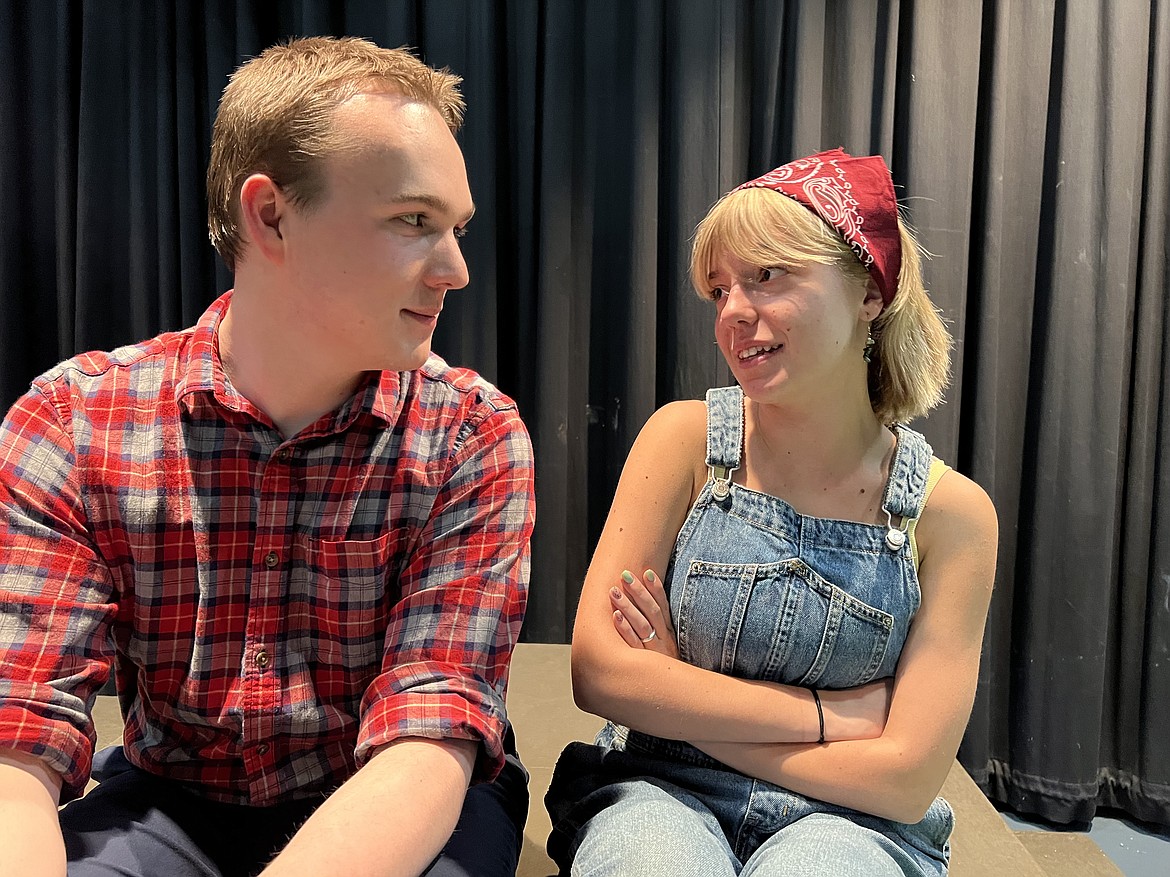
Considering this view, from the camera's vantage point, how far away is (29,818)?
976 millimetres

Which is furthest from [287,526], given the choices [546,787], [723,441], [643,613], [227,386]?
[546,787]

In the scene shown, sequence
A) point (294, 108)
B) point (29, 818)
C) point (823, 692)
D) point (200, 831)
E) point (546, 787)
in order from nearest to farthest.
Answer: point (29, 818) → point (294, 108) → point (200, 831) → point (823, 692) → point (546, 787)

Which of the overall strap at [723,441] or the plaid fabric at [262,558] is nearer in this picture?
the plaid fabric at [262,558]

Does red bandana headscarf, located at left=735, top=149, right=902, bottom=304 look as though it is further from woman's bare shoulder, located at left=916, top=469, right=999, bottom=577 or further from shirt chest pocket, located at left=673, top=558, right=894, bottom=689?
shirt chest pocket, located at left=673, top=558, right=894, bottom=689

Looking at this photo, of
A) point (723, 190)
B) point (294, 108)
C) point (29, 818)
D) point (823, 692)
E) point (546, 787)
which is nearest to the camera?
point (29, 818)

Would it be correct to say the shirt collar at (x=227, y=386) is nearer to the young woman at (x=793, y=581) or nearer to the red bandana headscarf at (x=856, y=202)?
the young woman at (x=793, y=581)

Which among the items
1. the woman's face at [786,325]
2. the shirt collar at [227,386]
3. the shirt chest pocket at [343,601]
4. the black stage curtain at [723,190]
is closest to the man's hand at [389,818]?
the shirt chest pocket at [343,601]

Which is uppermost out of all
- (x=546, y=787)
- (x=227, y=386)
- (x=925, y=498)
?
(x=227, y=386)

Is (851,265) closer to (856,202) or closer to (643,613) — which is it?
(856,202)

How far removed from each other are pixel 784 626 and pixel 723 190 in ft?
4.42

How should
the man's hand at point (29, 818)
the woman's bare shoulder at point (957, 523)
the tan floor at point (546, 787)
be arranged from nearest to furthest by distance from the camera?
the man's hand at point (29, 818)
the woman's bare shoulder at point (957, 523)
the tan floor at point (546, 787)

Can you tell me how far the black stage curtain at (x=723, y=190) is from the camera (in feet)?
7.50

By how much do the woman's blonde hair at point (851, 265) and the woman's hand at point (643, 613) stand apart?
1.46 feet

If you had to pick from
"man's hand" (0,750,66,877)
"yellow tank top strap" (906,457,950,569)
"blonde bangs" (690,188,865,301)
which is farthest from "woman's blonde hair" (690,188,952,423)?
"man's hand" (0,750,66,877)
